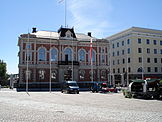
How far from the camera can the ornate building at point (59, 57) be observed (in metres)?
46.5

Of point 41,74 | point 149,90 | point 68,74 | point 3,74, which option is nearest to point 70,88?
point 149,90

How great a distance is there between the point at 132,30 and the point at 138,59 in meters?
9.15

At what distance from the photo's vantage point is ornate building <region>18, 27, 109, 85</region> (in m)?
46.5

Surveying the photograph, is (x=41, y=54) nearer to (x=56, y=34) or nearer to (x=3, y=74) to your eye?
(x=56, y=34)

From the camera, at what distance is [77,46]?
2008 inches

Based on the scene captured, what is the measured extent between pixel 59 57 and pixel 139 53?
26.0 meters

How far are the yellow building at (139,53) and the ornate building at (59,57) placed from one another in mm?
8727

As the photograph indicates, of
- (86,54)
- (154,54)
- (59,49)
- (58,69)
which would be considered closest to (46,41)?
(59,49)

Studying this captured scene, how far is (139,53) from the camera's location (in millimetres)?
59906

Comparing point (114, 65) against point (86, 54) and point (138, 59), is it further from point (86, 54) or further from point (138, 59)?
point (86, 54)

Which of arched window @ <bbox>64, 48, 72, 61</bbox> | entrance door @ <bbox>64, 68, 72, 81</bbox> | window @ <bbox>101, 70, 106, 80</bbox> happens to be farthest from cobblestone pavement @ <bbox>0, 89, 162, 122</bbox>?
window @ <bbox>101, 70, 106, 80</bbox>

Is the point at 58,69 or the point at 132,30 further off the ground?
the point at 132,30

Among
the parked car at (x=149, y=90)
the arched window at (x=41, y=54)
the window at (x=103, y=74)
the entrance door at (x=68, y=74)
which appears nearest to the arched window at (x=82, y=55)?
the entrance door at (x=68, y=74)

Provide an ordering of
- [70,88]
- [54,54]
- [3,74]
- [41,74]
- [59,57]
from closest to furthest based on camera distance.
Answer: [70,88], [41,74], [54,54], [59,57], [3,74]
